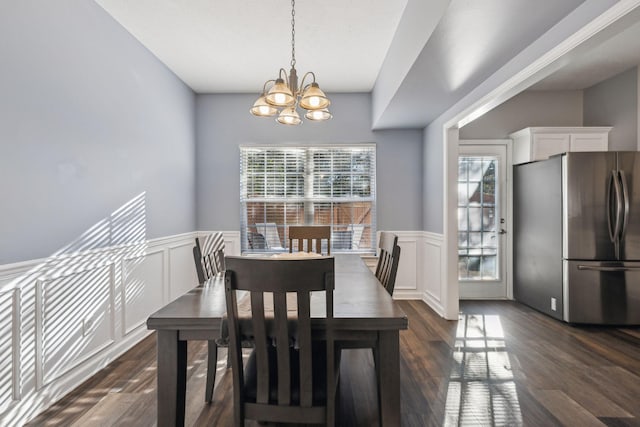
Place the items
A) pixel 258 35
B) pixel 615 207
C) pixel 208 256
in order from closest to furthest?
pixel 208 256 → pixel 258 35 → pixel 615 207

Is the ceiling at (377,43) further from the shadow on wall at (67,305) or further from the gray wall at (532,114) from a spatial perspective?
the shadow on wall at (67,305)

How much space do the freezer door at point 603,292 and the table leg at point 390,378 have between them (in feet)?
9.95

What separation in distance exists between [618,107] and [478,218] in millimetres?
2037

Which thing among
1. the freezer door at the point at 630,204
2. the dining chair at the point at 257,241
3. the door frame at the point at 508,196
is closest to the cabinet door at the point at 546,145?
the door frame at the point at 508,196

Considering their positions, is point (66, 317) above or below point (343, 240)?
below

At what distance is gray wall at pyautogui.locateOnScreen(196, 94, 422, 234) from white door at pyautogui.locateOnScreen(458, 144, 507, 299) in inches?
24.5

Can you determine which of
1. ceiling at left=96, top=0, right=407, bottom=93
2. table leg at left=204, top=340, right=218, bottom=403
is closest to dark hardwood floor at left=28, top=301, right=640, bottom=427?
table leg at left=204, top=340, right=218, bottom=403

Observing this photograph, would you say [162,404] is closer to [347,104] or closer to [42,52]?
[42,52]

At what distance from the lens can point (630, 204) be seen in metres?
3.28

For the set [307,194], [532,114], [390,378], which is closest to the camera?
[390,378]

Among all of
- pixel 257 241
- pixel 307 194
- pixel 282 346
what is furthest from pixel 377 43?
pixel 282 346

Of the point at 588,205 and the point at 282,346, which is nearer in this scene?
the point at 282,346

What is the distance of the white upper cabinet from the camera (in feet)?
13.0

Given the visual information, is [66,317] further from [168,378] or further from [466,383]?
[466,383]
